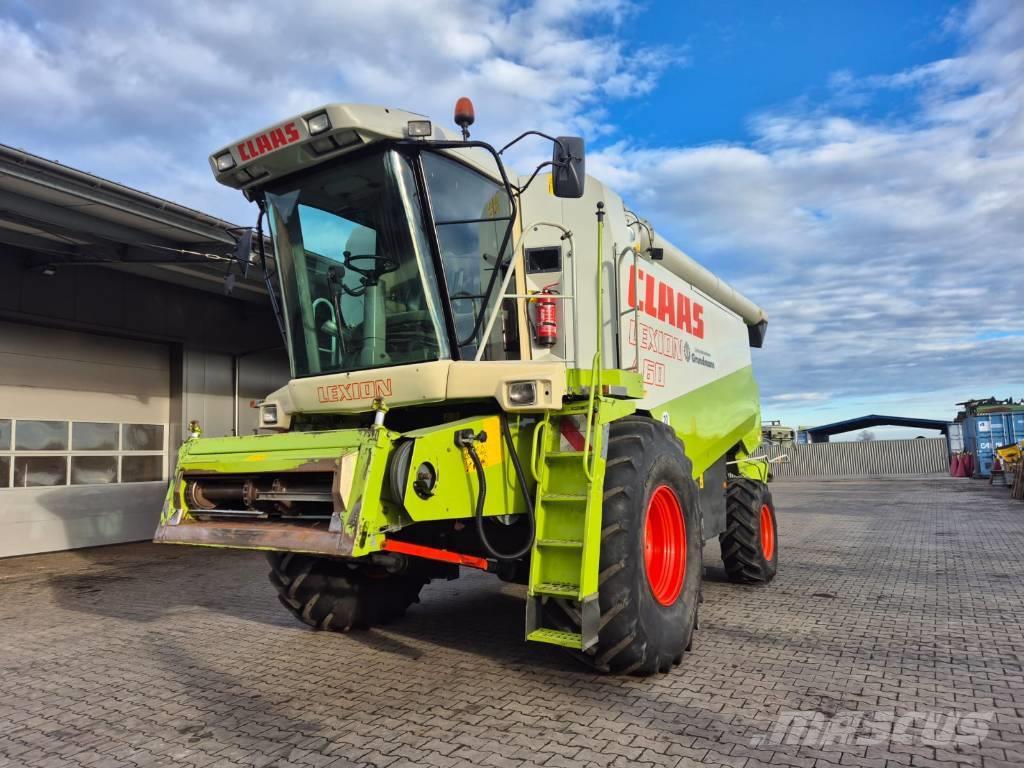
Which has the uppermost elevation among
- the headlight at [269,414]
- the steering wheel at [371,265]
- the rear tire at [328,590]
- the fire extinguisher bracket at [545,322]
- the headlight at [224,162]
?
the headlight at [224,162]

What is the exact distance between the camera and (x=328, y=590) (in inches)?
213

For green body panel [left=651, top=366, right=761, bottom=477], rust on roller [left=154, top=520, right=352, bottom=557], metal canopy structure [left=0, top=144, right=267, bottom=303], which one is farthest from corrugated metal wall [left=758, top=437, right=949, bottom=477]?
rust on roller [left=154, top=520, right=352, bottom=557]

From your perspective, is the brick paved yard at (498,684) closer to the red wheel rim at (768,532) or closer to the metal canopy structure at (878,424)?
the red wheel rim at (768,532)

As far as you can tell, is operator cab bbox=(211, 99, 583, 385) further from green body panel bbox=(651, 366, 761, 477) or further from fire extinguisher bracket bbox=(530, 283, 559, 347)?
green body panel bbox=(651, 366, 761, 477)

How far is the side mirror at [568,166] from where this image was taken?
4.10 m

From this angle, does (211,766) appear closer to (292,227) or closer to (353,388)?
(353,388)

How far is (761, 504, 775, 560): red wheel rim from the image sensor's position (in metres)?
7.68

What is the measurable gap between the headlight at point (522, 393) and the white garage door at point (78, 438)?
9641mm

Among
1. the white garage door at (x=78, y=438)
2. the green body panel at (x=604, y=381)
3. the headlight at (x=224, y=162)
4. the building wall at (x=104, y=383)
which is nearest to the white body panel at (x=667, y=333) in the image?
the green body panel at (x=604, y=381)

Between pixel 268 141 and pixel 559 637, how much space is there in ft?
11.0

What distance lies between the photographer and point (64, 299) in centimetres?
1094

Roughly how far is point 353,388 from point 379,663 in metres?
1.84

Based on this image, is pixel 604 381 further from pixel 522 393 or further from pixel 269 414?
pixel 269 414

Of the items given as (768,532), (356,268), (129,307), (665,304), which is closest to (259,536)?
(356,268)
